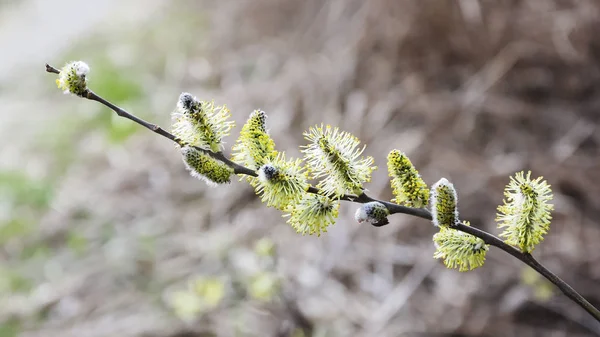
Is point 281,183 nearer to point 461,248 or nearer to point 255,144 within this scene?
point 255,144

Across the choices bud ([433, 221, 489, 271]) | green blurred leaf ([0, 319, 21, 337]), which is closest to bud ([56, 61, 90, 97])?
bud ([433, 221, 489, 271])

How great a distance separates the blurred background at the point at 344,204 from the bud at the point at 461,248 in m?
0.75

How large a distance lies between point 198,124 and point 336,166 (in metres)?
0.21

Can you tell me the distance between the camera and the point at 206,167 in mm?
697

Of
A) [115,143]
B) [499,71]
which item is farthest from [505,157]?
[115,143]

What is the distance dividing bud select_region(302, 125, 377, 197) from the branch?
1 cm

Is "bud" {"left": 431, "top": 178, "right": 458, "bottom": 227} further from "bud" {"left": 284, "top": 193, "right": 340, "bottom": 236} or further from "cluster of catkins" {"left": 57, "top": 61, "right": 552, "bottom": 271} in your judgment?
"bud" {"left": 284, "top": 193, "right": 340, "bottom": 236}

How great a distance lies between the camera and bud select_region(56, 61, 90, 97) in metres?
0.69

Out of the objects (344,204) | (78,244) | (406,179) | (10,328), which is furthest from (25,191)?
(406,179)

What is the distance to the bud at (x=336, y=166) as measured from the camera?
0.74 m

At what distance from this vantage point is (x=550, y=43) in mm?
2402

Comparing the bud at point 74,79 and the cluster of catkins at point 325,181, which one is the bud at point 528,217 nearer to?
the cluster of catkins at point 325,181

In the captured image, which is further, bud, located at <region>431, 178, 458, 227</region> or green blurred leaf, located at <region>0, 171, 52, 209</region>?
green blurred leaf, located at <region>0, 171, 52, 209</region>

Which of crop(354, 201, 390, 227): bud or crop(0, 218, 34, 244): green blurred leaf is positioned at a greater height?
crop(0, 218, 34, 244): green blurred leaf
